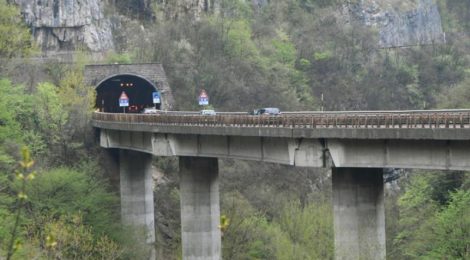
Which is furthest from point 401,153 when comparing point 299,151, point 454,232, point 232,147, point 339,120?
point 232,147

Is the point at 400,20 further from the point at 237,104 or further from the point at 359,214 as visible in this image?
the point at 359,214

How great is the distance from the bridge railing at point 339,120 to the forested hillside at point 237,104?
22.2 feet

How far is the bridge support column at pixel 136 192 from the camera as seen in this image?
66438mm

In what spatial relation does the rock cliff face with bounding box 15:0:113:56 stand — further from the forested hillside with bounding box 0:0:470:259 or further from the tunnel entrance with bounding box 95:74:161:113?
the tunnel entrance with bounding box 95:74:161:113

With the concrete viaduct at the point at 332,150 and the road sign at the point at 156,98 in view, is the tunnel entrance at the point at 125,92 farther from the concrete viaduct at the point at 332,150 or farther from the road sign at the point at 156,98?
the concrete viaduct at the point at 332,150

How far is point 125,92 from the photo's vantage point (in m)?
81.6

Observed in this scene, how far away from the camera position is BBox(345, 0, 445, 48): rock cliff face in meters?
143

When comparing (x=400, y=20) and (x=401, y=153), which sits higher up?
(x=400, y=20)

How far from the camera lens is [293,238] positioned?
68562 mm

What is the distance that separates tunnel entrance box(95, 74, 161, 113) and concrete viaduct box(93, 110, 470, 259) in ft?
58.2

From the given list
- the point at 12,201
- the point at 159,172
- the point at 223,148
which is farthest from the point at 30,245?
the point at 159,172

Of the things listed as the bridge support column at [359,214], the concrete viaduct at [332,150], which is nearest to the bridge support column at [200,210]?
the concrete viaduct at [332,150]

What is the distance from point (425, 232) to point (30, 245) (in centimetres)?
2118

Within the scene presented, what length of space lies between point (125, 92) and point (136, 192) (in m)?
16.5
